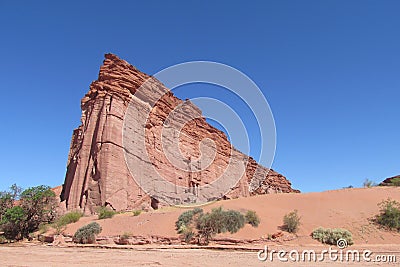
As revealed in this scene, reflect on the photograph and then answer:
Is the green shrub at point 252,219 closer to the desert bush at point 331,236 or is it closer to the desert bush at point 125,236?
the desert bush at point 331,236

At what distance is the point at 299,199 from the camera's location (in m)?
21.9

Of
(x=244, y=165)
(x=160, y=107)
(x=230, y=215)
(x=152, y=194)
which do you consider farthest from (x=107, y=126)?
(x=244, y=165)

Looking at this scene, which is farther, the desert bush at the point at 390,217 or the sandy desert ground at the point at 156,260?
the desert bush at the point at 390,217

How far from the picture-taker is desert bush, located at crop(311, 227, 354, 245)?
1423 cm

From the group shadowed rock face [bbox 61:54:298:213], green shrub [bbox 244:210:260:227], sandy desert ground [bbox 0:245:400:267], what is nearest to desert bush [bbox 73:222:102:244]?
sandy desert ground [bbox 0:245:400:267]

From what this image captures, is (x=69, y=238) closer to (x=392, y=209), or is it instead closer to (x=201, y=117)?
(x=392, y=209)

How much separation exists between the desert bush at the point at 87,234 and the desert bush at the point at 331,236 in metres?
11.6

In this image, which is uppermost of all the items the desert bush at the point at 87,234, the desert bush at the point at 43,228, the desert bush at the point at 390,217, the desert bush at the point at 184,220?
the desert bush at the point at 390,217

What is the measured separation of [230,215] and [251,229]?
1275 mm

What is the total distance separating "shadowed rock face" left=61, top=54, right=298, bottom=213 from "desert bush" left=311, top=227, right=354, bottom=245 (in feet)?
55.6

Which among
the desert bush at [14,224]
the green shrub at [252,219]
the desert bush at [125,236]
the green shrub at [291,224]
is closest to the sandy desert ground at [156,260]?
the desert bush at [125,236]

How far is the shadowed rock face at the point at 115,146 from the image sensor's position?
85.9 feet

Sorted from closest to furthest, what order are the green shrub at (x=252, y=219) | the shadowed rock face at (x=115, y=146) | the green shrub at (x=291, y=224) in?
1. the green shrub at (x=291, y=224)
2. the green shrub at (x=252, y=219)
3. the shadowed rock face at (x=115, y=146)

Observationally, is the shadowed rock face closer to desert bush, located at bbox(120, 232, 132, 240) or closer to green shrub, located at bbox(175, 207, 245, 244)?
desert bush, located at bbox(120, 232, 132, 240)
